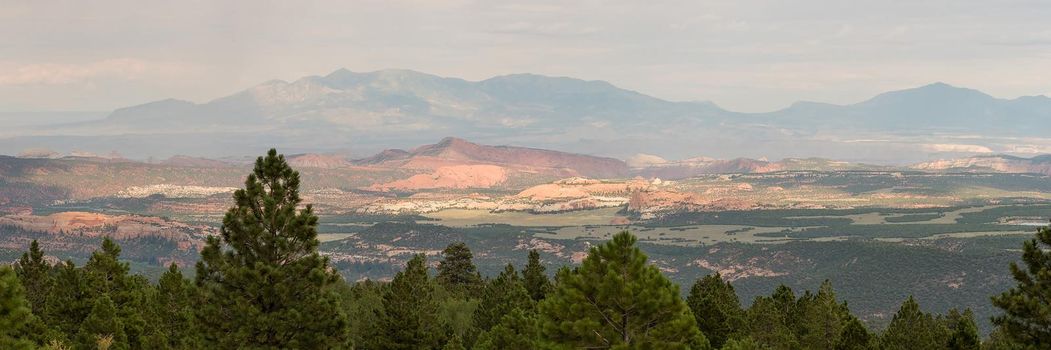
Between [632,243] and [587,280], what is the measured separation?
2.01 meters

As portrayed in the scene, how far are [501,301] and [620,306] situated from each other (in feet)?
100

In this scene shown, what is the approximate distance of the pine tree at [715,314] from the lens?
2633 inches

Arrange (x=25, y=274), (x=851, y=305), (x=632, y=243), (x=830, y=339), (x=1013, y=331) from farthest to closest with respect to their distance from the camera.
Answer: (x=851, y=305) < (x=25, y=274) < (x=830, y=339) < (x=1013, y=331) < (x=632, y=243)

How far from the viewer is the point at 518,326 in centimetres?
5456

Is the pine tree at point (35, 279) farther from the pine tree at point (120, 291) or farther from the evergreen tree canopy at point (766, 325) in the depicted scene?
the evergreen tree canopy at point (766, 325)

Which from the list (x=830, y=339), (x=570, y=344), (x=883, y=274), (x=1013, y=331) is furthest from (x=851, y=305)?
(x=570, y=344)

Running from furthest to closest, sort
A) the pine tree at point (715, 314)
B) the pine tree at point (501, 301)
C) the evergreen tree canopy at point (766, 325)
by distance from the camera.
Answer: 1. the evergreen tree canopy at point (766, 325)
2. the pine tree at point (715, 314)
3. the pine tree at point (501, 301)

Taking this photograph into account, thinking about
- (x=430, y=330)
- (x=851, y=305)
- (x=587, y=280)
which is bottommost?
(x=851, y=305)

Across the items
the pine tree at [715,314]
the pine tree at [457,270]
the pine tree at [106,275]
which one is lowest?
the pine tree at [457,270]

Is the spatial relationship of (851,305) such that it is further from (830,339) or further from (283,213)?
(283,213)

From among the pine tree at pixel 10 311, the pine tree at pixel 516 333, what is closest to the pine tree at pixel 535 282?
the pine tree at pixel 516 333

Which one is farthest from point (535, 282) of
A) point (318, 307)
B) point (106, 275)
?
point (318, 307)

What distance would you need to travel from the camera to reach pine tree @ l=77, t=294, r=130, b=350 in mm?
59963

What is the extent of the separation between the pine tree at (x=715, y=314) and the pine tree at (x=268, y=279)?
79.4 feet
